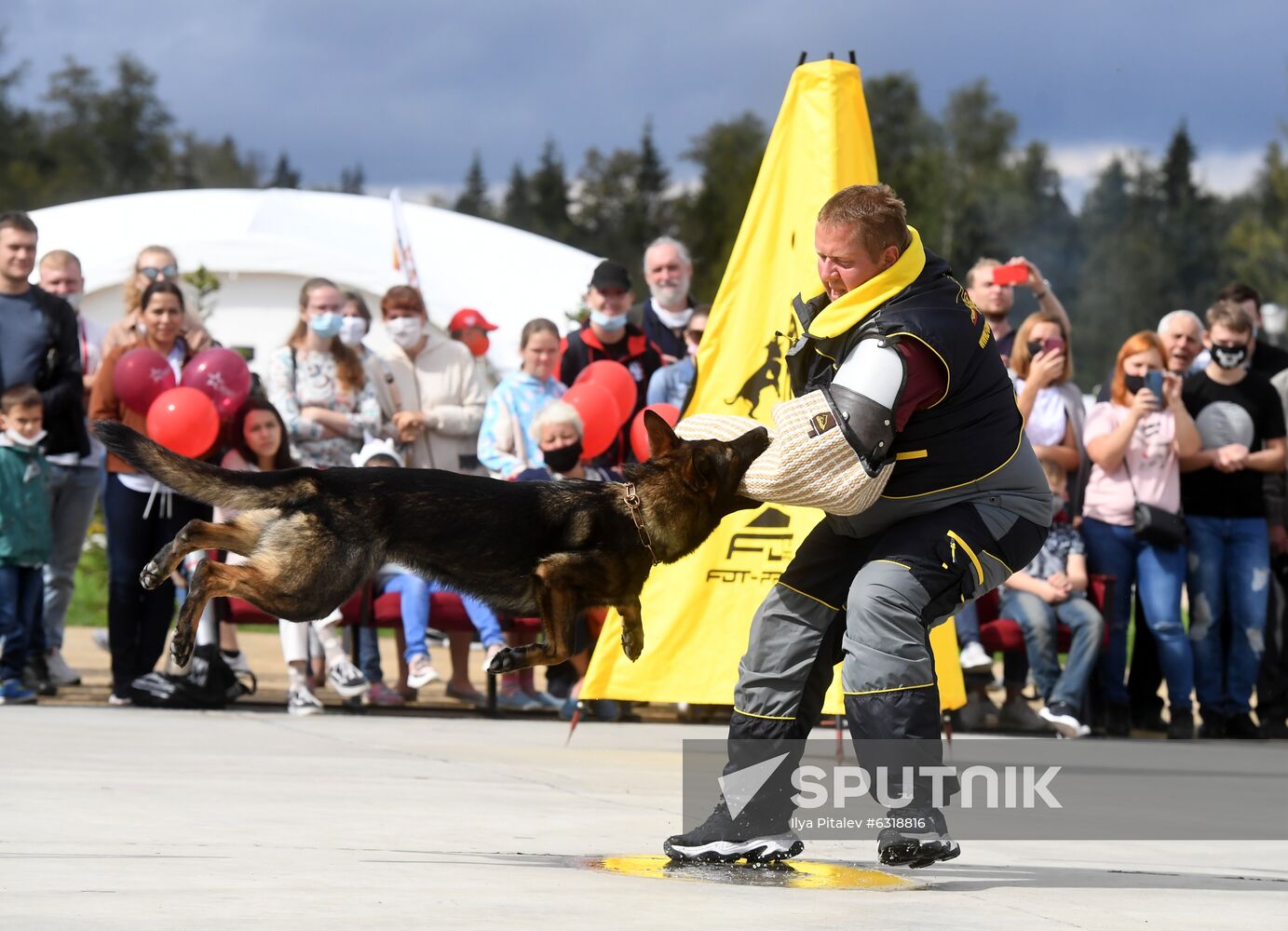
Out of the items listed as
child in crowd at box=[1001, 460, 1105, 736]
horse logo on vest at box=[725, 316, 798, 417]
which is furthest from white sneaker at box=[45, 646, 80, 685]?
child in crowd at box=[1001, 460, 1105, 736]

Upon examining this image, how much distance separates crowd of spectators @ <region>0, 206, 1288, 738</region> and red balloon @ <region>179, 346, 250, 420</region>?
0.15 metres

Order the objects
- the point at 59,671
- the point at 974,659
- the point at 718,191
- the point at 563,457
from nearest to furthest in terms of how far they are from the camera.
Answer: the point at 563,457 → the point at 974,659 → the point at 59,671 → the point at 718,191

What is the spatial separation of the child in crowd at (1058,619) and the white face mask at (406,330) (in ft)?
13.2

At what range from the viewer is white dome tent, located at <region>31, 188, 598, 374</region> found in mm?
28562

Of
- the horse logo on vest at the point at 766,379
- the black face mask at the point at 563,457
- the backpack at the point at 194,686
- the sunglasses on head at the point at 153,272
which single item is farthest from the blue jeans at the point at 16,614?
the horse logo on vest at the point at 766,379

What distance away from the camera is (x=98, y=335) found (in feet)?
37.1

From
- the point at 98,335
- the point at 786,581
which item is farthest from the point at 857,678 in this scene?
the point at 98,335

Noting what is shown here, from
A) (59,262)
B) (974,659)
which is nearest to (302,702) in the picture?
(59,262)

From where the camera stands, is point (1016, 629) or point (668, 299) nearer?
point (1016, 629)

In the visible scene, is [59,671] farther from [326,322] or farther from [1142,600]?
[1142,600]

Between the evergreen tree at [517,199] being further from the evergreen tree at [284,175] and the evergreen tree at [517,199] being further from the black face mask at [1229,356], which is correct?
the black face mask at [1229,356]

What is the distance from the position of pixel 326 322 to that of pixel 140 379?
46.6 inches

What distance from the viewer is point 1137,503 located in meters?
9.97

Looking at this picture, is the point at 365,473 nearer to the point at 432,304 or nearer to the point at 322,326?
the point at 322,326
